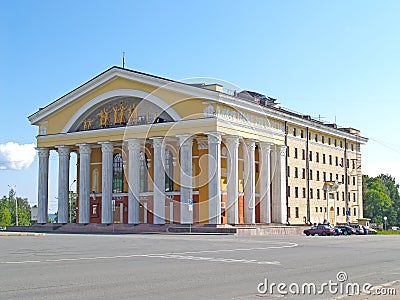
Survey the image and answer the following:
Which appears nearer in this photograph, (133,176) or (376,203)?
(133,176)

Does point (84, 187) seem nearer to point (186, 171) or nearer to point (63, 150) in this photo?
point (63, 150)

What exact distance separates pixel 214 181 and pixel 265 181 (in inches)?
421

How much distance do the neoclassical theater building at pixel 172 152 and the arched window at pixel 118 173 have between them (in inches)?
5.0

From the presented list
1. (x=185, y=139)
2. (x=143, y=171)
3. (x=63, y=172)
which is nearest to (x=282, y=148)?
(x=185, y=139)

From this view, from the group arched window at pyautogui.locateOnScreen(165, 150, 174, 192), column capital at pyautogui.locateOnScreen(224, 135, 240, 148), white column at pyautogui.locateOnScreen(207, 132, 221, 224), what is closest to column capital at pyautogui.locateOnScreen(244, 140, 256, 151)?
column capital at pyautogui.locateOnScreen(224, 135, 240, 148)

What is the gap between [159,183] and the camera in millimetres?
58625

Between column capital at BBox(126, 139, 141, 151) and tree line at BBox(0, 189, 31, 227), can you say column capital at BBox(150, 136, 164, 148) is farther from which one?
tree line at BBox(0, 189, 31, 227)

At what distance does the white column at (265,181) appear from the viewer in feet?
212

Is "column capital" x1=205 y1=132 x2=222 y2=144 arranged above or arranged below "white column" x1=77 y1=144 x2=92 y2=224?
above

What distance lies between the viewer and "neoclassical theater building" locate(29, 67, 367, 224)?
57.1 m

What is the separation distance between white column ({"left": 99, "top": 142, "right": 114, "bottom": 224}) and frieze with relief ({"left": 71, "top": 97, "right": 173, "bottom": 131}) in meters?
2.45

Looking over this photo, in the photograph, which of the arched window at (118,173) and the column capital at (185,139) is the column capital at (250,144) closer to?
the column capital at (185,139)

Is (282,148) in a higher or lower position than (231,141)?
higher

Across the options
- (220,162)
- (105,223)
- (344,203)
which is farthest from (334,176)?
(105,223)
